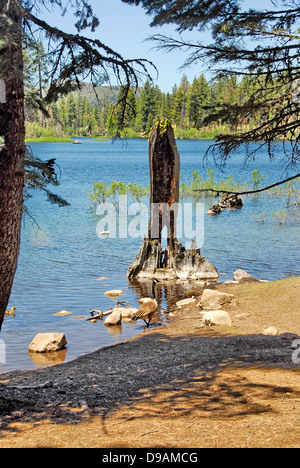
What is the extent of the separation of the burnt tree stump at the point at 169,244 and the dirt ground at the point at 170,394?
4.67 m

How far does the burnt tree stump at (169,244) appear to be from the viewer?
13.1 meters

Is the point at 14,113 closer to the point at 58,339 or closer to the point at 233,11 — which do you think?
the point at 233,11

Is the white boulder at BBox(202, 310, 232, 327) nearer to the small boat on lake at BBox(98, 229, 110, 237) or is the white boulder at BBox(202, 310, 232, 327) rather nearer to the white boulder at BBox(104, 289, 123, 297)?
the white boulder at BBox(104, 289, 123, 297)

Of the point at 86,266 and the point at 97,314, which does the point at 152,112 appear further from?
the point at 97,314

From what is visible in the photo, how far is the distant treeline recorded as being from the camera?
6.47 m

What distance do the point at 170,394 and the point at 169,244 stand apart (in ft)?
27.4

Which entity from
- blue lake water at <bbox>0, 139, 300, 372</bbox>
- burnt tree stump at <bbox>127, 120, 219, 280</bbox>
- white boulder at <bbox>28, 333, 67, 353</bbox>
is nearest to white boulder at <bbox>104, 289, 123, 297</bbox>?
blue lake water at <bbox>0, 139, 300, 372</bbox>

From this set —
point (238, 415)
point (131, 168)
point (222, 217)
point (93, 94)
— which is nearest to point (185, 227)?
point (222, 217)

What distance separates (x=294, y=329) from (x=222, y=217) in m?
16.9

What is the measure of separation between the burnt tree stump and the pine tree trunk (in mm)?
8065

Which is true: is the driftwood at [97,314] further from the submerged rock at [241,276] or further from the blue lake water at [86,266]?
the submerged rock at [241,276]
